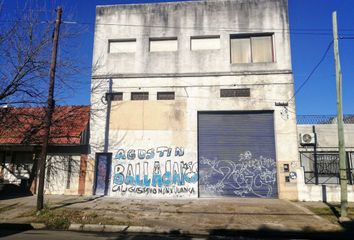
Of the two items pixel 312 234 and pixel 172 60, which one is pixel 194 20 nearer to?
pixel 172 60

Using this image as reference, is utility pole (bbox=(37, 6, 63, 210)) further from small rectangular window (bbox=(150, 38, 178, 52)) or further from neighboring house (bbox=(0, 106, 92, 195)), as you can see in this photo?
small rectangular window (bbox=(150, 38, 178, 52))

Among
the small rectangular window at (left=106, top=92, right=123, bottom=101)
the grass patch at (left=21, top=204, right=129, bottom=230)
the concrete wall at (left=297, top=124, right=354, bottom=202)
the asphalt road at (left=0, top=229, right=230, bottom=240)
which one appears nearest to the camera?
the asphalt road at (left=0, top=229, right=230, bottom=240)

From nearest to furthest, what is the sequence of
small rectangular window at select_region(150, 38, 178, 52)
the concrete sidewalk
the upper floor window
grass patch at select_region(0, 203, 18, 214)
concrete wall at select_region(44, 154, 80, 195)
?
the concrete sidewalk
grass patch at select_region(0, 203, 18, 214)
concrete wall at select_region(44, 154, 80, 195)
the upper floor window
small rectangular window at select_region(150, 38, 178, 52)

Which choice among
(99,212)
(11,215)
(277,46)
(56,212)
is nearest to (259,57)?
(277,46)

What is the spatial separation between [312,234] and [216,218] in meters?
3.29

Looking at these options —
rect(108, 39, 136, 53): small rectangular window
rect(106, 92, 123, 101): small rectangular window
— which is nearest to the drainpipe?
rect(106, 92, 123, 101): small rectangular window

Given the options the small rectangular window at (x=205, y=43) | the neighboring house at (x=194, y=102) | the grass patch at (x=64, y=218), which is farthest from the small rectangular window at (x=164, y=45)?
the grass patch at (x=64, y=218)

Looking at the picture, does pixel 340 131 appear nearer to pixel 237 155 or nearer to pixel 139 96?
pixel 237 155

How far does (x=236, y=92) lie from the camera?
18.2m

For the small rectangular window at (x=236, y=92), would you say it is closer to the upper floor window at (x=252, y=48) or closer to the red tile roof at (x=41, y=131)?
the upper floor window at (x=252, y=48)

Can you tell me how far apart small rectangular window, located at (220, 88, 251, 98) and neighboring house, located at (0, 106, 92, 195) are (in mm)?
8064

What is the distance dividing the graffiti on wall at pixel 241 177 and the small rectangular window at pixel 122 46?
8.32 meters

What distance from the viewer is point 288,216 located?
11.8 metres

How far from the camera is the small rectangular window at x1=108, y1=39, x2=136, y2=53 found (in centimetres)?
1952
